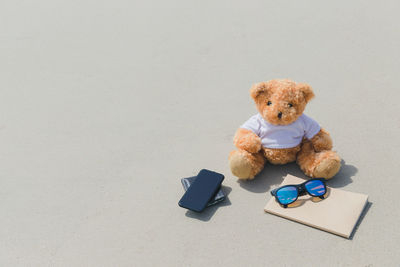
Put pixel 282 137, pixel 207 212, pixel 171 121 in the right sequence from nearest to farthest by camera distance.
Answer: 1. pixel 207 212
2. pixel 282 137
3. pixel 171 121

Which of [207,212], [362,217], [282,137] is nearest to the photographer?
[362,217]

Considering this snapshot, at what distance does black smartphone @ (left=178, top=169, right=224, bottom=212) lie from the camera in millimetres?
2400

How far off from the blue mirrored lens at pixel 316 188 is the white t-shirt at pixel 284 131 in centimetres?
27

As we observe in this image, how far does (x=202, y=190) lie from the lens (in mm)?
2469

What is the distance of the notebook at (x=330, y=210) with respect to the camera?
2188 millimetres

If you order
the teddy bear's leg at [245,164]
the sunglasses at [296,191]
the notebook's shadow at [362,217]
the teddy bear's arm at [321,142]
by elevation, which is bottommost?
the notebook's shadow at [362,217]

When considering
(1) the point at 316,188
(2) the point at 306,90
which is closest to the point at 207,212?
(1) the point at 316,188

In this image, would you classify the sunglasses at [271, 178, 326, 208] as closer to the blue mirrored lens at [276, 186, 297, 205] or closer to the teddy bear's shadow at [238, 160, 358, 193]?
the blue mirrored lens at [276, 186, 297, 205]

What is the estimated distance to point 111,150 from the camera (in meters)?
2.99

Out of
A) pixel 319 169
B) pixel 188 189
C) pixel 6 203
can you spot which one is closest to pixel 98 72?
pixel 6 203

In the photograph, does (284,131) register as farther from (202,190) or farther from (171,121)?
(171,121)

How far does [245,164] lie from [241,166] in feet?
0.08

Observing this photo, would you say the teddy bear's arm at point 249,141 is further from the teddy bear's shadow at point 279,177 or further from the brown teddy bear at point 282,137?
the teddy bear's shadow at point 279,177

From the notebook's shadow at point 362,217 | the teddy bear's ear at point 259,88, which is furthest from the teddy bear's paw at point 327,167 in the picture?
the teddy bear's ear at point 259,88
